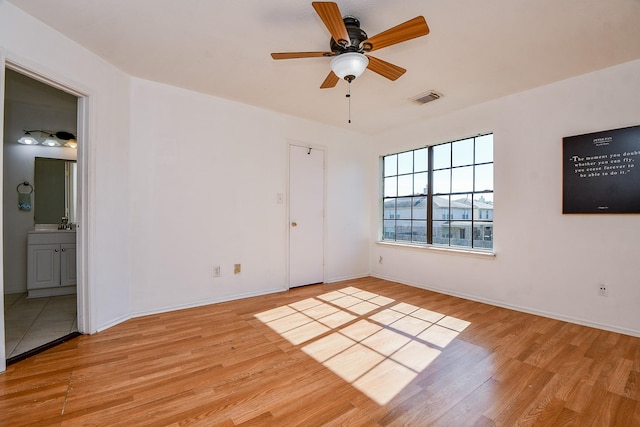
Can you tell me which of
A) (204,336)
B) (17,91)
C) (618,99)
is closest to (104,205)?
(204,336)

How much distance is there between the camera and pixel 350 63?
2180mm

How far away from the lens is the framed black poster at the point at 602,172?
2727 millimetres

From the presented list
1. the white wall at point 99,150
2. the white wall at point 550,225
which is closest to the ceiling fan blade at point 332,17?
the white wall at point 99,150

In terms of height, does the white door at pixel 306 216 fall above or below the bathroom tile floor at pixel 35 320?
above

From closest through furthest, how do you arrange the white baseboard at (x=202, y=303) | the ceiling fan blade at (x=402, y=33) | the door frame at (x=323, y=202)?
the ceiling fan blade at (x=402, y=33) → the white baseboard at (x=202, y=303) → the door frame at (x=323, y=202)

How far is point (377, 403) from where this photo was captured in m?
1.73

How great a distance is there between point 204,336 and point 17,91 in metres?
3.90

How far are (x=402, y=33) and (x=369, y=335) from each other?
8.30 ft

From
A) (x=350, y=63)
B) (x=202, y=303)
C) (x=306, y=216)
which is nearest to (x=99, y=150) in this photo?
(x=202, y=303)

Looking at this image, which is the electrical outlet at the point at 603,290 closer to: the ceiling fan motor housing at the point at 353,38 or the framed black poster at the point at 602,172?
the framed black poster at the point at 602,172

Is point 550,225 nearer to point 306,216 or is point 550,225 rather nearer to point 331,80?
point 331,80

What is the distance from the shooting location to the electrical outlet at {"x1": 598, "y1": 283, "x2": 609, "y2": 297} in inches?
112

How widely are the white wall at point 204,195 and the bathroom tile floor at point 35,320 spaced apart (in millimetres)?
679

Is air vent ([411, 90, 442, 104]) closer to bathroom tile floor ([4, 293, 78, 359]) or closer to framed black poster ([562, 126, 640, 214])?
framed black poster ([562, 126, 640, 214])
